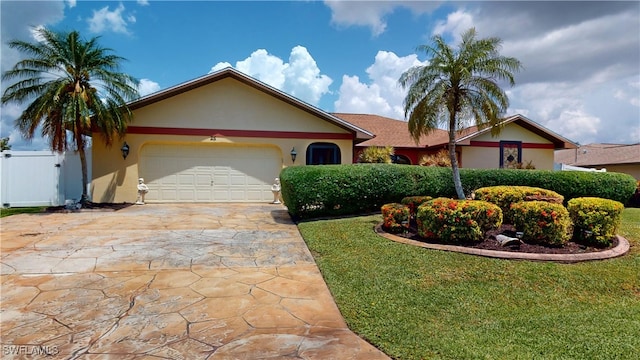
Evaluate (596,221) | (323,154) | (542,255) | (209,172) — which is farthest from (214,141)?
(596,221)

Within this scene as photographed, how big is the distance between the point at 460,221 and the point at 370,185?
13.2 feet

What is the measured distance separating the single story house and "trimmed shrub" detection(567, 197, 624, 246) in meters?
9.42

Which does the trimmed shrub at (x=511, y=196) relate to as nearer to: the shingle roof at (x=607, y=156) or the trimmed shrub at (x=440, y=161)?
the trimmed shrub at (x=440, y=161)

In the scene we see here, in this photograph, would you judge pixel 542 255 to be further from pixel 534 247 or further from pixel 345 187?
pixel 345 187

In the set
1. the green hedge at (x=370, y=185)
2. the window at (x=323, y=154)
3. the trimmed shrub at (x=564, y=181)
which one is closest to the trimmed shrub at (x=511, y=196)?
the green hedge at (x=370, y=185)

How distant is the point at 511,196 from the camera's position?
8.24 metres

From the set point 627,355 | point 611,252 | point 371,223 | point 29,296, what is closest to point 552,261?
point 611,252

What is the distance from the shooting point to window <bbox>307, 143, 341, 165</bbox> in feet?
51.2

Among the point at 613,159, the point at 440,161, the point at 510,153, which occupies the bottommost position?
the point at 440,161

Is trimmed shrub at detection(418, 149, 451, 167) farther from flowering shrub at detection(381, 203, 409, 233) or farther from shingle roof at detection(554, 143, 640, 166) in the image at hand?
shingle roof at detection(554, 143, 640, 166)

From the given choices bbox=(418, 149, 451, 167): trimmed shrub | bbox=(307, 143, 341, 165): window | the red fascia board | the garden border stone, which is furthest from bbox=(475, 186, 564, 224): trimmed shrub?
the red fascia board

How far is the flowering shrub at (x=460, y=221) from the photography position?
6.21m

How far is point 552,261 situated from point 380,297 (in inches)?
121

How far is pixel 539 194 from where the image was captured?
7984 millimetres
